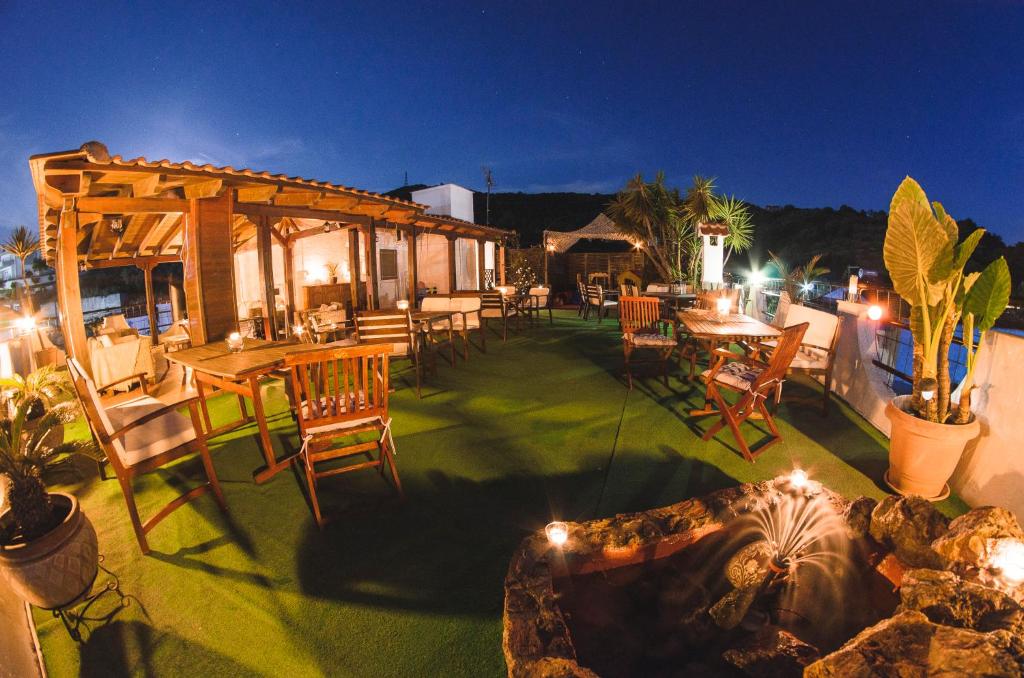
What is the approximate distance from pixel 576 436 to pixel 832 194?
90103 millimetres

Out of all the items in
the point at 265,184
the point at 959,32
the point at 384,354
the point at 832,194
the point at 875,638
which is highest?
the point at 959,32

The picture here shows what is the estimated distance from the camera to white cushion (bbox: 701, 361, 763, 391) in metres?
3.94

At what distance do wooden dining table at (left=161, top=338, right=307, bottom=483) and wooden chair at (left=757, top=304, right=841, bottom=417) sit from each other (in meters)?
4.49

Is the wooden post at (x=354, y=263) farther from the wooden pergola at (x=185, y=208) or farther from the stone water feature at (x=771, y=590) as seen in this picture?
the stone water feature at (x=771, y=590)

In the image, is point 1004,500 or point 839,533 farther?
point 1004,500

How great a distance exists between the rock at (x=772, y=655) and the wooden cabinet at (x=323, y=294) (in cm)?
1143

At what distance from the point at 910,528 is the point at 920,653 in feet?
2.87

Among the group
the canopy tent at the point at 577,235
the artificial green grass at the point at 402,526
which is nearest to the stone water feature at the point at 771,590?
the artificial green grass at the point at 402,526

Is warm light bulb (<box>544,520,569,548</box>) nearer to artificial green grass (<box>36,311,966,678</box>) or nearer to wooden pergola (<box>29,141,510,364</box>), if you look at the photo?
artificial green grass (<box>36,311,966,678</box>)

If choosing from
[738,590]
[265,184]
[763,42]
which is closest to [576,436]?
[738,590]

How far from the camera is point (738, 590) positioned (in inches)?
75.9

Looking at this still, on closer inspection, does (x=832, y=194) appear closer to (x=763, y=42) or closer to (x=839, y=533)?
(x=763, y=42)

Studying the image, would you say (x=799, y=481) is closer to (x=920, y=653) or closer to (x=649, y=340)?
(x=920, y=653)

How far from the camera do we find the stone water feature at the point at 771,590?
1.41 m
